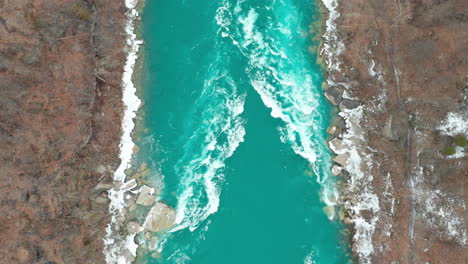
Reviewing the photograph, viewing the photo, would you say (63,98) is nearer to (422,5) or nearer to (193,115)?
(193,115)

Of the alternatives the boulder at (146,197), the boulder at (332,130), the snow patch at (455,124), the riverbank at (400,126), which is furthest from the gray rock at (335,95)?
the boulder at (146,197)

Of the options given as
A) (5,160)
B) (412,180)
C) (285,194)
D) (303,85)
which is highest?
(303,85)

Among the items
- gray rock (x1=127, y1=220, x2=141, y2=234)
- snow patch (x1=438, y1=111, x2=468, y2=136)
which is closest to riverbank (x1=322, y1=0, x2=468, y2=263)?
snow patch (x1=438, y1=111, x2=468, y2=136)

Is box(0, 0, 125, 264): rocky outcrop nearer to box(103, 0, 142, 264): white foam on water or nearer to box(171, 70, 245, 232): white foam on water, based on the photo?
box(103, 0, 142, 264): white foam on water

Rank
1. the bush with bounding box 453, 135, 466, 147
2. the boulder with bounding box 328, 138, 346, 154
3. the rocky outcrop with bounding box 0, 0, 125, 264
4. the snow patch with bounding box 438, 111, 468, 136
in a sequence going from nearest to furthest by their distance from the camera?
the rocky outcrop with bounding box 0, 0, 125, 264 < the bush with bounding box 453, 135, 466, 147 < the snow patch with bounding box 438, 111, 468, 136 < the boulder with bounding box 328, 138, 346, 154

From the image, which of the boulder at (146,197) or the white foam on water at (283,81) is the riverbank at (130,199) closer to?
the boulder at (146,197)

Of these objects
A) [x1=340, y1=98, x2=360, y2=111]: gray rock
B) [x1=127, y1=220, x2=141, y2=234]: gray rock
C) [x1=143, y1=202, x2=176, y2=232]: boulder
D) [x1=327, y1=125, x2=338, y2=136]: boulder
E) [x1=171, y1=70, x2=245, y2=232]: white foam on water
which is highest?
[x1=340, y1=98, x2=360, y2=111]: gray rock

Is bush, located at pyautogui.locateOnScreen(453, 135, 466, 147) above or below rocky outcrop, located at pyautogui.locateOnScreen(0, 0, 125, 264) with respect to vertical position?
above

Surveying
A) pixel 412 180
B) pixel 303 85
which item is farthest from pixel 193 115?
pixel 412 180
